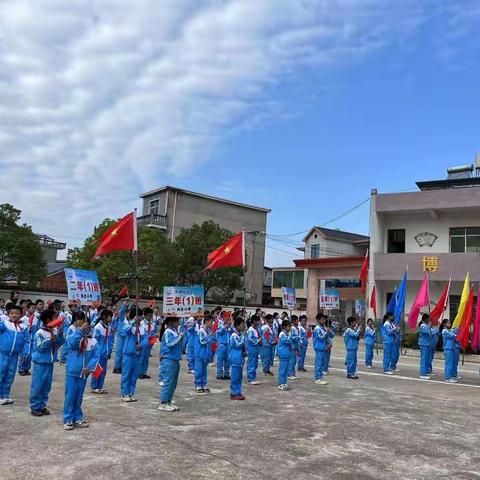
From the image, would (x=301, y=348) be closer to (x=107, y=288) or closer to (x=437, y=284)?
(x=437, y=284)

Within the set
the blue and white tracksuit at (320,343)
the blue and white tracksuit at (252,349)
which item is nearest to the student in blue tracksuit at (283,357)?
the blue and white tracksuit at (252,349)

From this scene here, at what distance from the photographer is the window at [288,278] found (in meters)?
44.5

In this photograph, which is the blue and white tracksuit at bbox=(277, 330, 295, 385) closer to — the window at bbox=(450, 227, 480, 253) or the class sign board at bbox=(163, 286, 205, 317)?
the class sign board at bbox=(163, 286, 205, 317)

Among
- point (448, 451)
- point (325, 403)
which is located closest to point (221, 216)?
point (325, 403)

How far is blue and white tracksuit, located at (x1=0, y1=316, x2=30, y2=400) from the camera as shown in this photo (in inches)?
331

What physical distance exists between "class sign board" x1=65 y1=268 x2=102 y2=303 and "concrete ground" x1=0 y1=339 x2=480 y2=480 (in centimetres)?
388

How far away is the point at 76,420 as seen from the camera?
7.07 meters

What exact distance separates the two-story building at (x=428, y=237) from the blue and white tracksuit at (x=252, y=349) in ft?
52.9

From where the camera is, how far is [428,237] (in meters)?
26.5

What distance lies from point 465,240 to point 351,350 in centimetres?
1470

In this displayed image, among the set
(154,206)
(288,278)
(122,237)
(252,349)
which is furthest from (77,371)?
(288,278)

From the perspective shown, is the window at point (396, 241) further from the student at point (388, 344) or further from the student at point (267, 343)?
the student at point (267, 343)

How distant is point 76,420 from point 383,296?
22664 mm

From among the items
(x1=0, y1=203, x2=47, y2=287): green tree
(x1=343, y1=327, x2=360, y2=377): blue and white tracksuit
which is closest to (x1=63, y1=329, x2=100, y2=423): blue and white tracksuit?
(x1=343, y1=327, x2=360, y2=377): blue and white tracksuit
